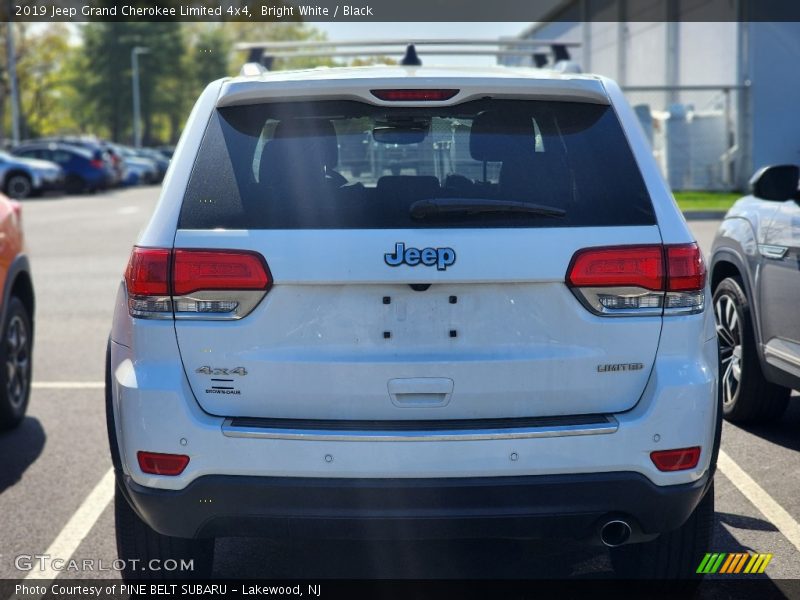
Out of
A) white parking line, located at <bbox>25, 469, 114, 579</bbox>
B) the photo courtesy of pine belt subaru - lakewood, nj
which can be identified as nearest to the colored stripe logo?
the photo courtesy of pine belt subaru - lakewood, nj

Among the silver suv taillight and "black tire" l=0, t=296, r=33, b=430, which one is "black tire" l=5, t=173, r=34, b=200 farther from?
the silver suv taillight

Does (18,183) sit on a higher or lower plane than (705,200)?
higher

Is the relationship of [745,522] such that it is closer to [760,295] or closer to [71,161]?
[760,295]

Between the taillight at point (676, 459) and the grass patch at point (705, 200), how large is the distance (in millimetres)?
18446

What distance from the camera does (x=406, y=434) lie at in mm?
3320

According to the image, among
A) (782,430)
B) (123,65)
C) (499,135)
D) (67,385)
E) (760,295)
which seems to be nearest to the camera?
(499,135)

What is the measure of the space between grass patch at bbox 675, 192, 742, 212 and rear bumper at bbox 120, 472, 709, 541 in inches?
734

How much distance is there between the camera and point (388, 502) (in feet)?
10.9

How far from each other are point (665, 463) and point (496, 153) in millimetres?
1057

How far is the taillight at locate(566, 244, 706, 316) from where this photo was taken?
3.40 m

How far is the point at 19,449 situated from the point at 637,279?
400 centimetres

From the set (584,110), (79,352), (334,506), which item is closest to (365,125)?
(584,110)

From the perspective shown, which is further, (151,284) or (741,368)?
(741,368)

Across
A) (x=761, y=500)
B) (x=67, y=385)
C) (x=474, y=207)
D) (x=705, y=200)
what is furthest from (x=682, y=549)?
(x=705, y=200)
